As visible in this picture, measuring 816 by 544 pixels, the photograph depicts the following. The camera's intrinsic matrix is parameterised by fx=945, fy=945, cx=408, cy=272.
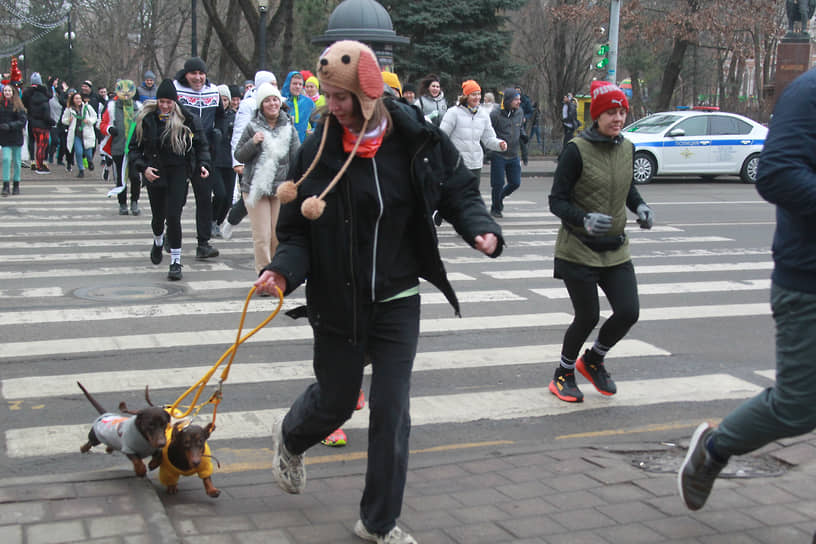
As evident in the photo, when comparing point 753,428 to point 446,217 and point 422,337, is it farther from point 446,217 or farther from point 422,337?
point 422,337

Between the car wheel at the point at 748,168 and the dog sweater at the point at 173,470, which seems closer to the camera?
the dog sweater at the point at 173,470

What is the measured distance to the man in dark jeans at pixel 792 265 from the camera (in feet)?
11.3

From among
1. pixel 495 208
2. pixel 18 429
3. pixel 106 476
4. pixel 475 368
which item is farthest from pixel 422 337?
pixel 495 208

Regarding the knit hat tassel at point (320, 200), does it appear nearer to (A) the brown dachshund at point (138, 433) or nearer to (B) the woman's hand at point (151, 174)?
(A) the brown dachshund at point (138, 433)

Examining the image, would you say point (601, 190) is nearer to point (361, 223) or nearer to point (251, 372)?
point (361, 223)

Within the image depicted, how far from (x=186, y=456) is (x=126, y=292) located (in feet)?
17.7

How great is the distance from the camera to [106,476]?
4227 mm

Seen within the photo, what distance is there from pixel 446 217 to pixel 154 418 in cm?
152

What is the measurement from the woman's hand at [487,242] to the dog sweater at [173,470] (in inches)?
59.3

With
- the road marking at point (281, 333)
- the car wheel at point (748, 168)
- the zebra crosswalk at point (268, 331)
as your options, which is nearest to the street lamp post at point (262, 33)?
the car wheel at point (748, 168)

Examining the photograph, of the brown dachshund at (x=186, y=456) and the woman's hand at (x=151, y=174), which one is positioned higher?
the woman's hand at (x=151, y=174)

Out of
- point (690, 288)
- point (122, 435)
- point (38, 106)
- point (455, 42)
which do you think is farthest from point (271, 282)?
point (455, 42)

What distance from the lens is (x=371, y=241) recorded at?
3734 millimetres

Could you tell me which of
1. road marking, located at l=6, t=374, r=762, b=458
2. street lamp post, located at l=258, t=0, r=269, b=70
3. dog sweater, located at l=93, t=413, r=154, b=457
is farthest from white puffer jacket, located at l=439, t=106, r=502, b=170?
street lamp post, located at l=258, t=0, r=269, b=70
